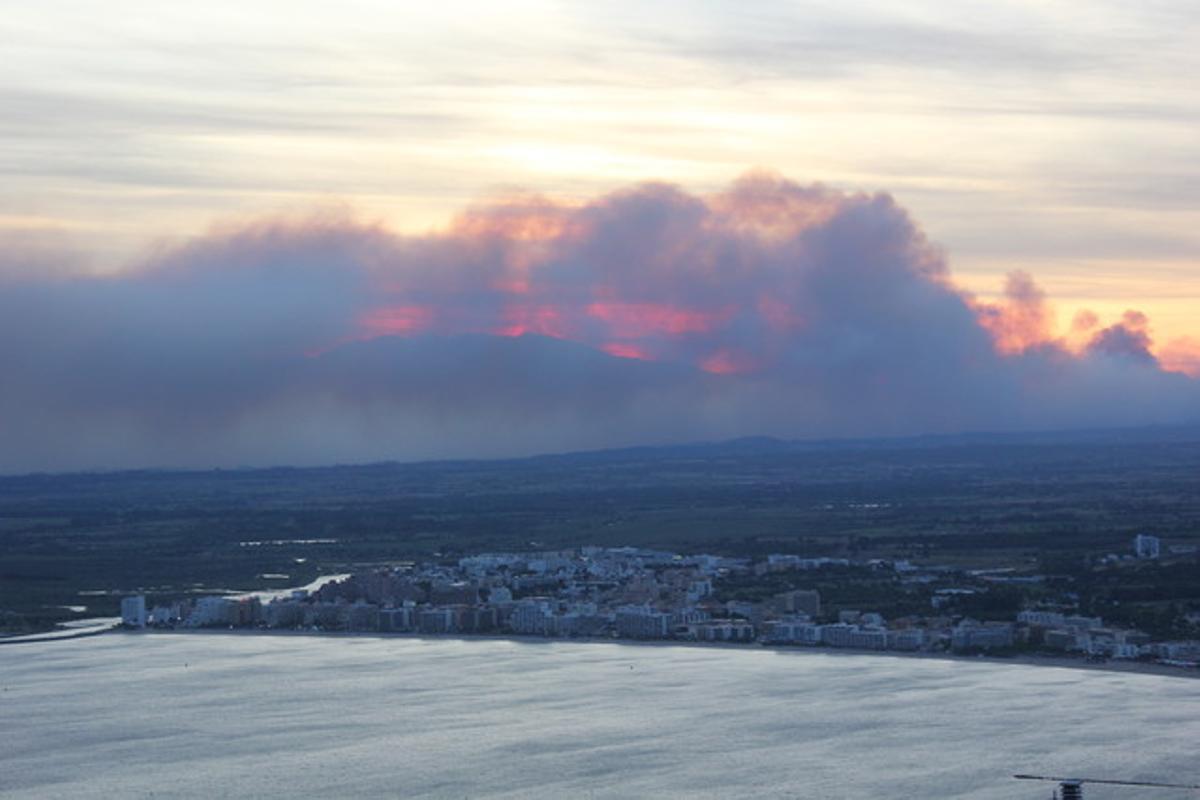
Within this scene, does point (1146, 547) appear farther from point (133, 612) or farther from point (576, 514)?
point (576, 514)

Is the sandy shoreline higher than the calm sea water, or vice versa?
the sandy shoreline

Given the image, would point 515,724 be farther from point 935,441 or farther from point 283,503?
point 935,441

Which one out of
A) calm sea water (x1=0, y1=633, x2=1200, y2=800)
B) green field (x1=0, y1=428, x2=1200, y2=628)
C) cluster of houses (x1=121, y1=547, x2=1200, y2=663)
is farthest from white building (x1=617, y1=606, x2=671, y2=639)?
green field (x1=0, y1=428, x2=1200, y2=628)

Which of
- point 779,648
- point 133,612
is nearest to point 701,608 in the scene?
point 779,648

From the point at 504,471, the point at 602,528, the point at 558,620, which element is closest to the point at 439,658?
the point at 558,620

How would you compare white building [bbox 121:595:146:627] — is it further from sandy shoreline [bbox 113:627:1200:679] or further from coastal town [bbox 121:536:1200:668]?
sandy shoreline [bbox 113:627:1200:679]

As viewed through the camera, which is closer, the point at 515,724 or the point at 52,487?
the point at 515,724
